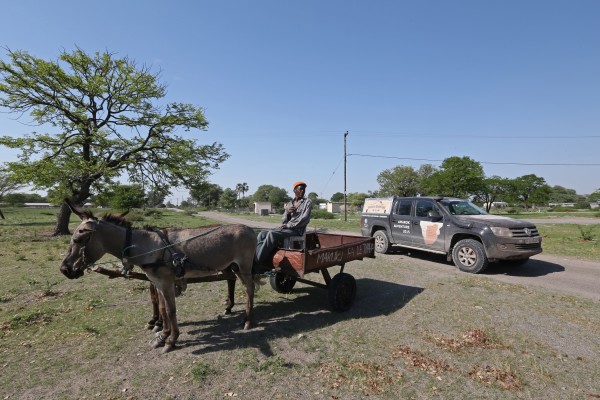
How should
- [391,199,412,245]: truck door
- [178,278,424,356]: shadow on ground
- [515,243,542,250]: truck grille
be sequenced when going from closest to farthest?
[178,278,424,356]: shadow on ground
[515,243,542,250]: truck grille
[391,199,412,245]: truck door

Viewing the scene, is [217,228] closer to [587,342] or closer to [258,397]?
[258,397]

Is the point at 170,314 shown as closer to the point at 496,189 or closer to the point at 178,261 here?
the point at 178,261

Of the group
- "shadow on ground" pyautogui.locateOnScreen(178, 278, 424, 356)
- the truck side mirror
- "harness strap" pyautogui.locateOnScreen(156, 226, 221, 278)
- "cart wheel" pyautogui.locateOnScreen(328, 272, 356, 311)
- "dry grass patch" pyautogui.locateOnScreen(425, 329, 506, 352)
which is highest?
the truck side mirror

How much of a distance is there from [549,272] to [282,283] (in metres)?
8.02

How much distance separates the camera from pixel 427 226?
35.6ft

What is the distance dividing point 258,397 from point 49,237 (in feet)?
65.3

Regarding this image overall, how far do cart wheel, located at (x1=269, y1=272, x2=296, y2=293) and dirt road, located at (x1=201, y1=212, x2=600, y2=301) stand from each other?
4890mm

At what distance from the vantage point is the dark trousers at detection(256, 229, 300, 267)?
574cm

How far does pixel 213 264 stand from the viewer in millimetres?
4902

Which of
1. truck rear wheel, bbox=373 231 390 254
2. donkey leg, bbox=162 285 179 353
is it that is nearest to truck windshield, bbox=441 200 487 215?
truck rear wheel, bbox=373 231 390 254

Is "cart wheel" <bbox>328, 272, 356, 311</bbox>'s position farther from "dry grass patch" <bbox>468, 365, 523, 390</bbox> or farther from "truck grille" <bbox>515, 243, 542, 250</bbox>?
"truck grille" <bbox>515, 243, 542, 250</bbox>

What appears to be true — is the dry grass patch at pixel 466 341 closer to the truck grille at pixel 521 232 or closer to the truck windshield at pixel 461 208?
the truck grille at pixel 521 232

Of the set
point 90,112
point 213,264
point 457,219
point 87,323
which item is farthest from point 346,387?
point 90,112

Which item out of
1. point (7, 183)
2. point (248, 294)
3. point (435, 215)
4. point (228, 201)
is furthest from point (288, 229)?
point (228, 201)
